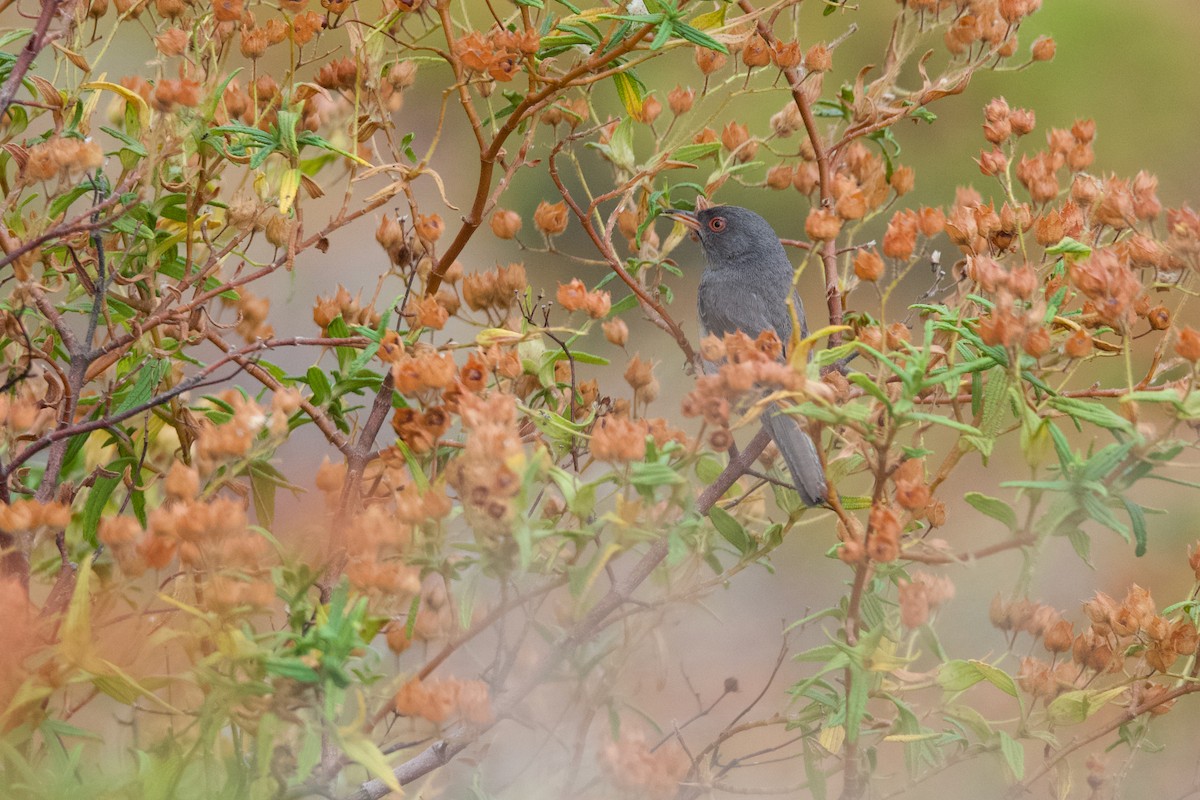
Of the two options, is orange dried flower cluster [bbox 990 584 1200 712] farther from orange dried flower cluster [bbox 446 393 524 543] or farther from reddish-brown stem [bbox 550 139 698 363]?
orange dried flower cluster [bbox 446 393 524 543]

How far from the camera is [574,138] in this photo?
5.66 feet

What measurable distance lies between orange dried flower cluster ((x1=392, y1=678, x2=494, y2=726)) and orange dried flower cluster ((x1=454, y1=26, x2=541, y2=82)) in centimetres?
74

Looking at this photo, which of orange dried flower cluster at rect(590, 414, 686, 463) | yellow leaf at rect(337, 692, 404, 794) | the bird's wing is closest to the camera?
yellow leaf at rect(337, 692, 404, 794)

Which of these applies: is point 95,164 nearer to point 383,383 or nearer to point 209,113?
point 209,113

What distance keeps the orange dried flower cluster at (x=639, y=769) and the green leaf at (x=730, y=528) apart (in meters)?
0.38

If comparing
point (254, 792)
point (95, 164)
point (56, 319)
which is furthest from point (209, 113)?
point (254, 792)

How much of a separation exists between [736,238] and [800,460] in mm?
1756

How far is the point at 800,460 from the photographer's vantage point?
1.94 metres

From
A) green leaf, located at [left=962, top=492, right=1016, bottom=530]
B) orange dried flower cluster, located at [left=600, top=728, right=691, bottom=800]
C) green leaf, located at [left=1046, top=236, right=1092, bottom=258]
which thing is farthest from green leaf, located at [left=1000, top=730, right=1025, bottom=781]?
green leaf, located at [left=1046, top=236, right=1092, bottom=258]

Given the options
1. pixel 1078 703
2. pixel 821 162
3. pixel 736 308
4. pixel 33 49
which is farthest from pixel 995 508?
pixel 736 308

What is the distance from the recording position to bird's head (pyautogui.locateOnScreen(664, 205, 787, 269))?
3523 millimetres

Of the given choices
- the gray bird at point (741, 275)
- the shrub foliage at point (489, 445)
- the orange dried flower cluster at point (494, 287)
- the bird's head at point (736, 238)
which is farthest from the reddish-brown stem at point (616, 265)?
the bird's head at point (736, 238)

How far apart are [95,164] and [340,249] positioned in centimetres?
415

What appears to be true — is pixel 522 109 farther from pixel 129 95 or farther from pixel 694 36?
pixel 129 95
